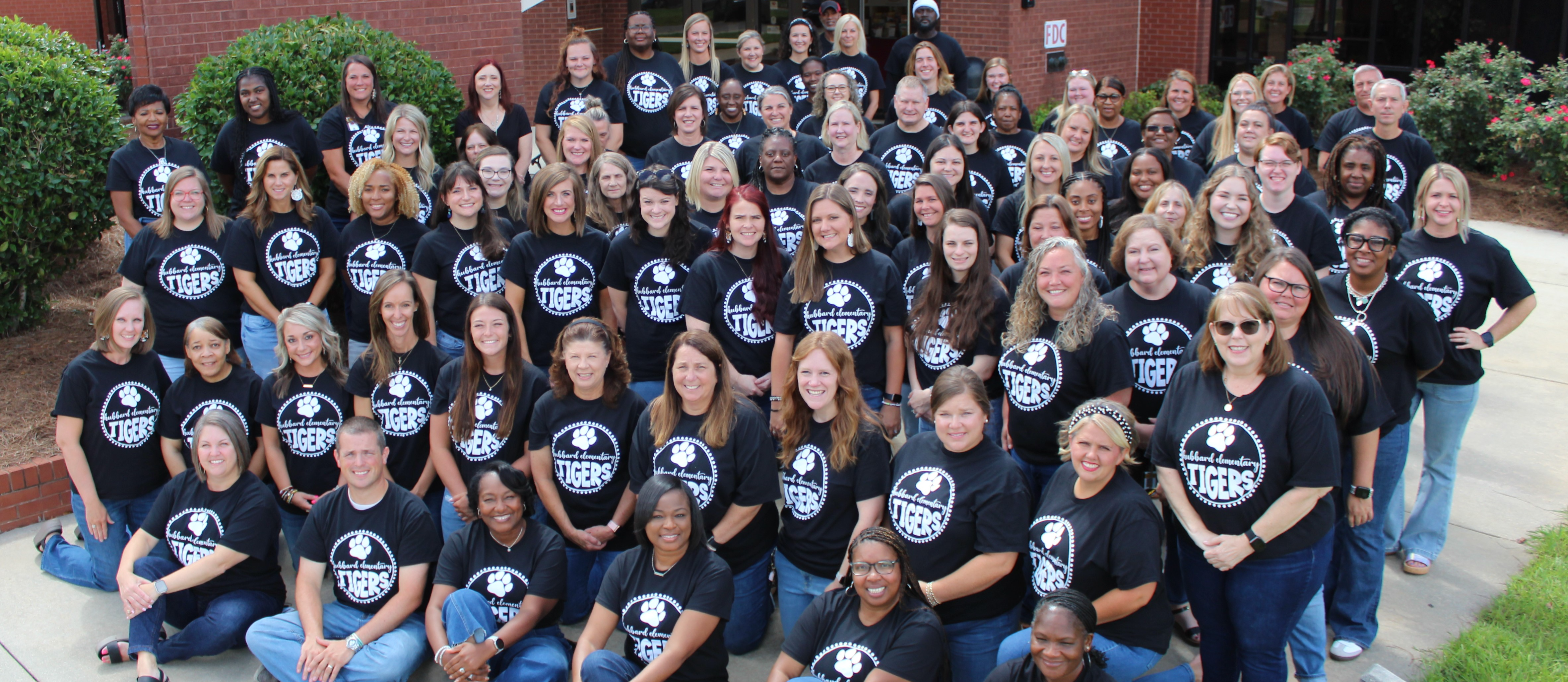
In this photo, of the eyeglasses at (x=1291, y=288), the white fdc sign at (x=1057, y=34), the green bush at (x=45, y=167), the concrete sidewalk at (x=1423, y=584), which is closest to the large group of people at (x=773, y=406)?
the eyeglasses at (x=1291, y=288)

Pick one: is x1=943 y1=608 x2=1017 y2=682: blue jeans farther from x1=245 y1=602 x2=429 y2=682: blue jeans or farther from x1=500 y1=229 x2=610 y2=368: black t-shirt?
x1=500 y1=229 x2=610 y2=368: black t-shirt

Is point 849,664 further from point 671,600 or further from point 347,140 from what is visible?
point 347,140

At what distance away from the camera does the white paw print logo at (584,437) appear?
193 inches

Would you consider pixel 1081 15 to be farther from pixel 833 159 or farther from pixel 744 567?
pixel 744 567

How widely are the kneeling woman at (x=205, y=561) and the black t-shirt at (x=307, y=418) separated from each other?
23 centimetres

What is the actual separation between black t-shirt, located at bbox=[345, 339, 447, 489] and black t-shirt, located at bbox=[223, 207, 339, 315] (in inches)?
43.0

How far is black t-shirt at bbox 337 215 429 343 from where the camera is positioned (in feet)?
19.9

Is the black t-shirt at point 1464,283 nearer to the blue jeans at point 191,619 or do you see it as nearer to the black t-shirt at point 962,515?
the black t-shirt at point 962,515

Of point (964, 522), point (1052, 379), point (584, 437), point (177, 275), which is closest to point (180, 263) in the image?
point (177, 275)

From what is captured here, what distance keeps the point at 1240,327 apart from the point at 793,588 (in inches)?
77.7

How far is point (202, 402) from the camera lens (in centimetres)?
528

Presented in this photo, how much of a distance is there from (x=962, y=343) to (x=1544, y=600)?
104 inches

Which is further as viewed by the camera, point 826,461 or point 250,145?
point 250,145

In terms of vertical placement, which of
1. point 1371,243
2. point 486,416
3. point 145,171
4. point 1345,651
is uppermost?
point 145,171
